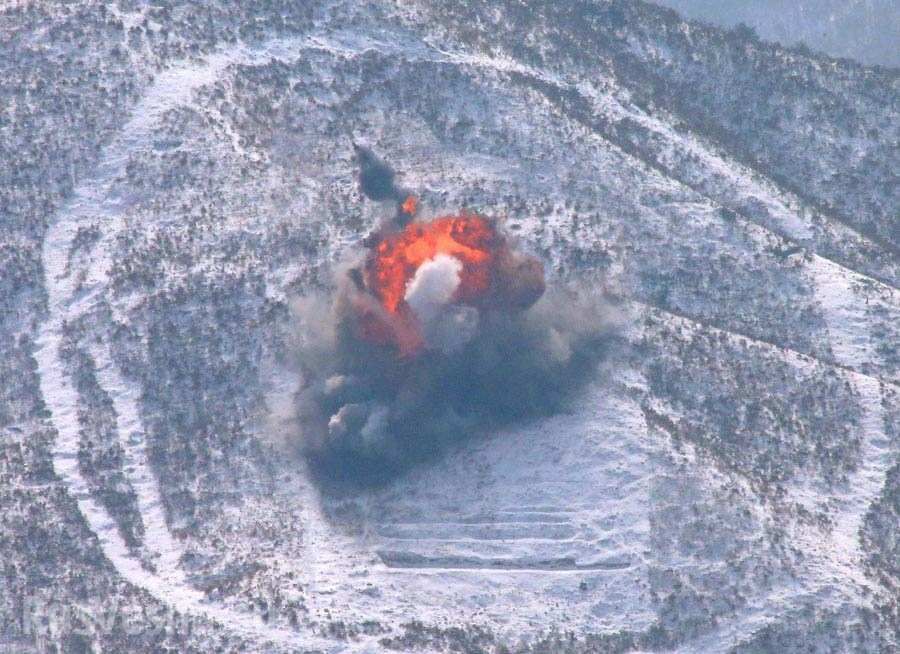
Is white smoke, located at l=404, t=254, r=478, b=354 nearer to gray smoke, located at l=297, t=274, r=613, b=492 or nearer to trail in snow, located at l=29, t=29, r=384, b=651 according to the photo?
gray smoke, located at l=297, t=274, r=613, b=492

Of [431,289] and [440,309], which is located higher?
[431,289]

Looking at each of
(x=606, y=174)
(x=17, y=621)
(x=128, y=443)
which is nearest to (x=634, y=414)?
(x=606, y=174)

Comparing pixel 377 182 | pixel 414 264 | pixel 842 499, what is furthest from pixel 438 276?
pixel 842 499

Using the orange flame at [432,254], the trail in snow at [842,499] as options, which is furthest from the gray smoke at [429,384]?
the trail in snow at [842,499]

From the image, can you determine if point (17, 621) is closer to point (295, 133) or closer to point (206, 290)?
point (206, 290)

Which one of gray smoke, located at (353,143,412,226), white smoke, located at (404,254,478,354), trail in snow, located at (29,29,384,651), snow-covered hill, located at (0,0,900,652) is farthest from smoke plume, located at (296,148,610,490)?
trail in snow, located at (29,29,384,651)

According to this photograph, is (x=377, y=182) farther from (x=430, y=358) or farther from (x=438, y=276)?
(x=430, y=358)

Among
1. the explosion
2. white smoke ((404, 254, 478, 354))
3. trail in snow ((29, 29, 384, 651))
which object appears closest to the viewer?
trail in snow ((29, 29, 384, 651))
